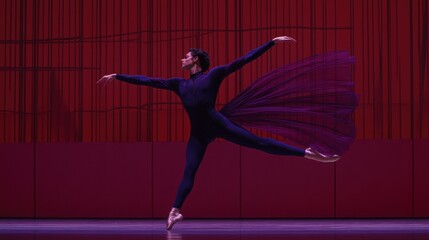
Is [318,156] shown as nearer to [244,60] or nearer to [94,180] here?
[244,60]

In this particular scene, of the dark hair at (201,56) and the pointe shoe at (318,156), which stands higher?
the dark hair at (201,56)

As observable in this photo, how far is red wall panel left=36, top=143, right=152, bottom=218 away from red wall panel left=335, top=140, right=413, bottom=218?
203 centimetres

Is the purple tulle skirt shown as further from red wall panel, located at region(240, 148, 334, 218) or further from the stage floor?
red wall panel, located at region(240, 148, 334, 218)

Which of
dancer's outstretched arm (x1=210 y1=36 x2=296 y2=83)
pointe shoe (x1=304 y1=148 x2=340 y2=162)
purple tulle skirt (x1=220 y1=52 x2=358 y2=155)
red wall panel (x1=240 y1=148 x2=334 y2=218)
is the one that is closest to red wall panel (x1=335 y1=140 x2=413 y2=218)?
red wall panel (x1=240 y1=148 x2=334 y2=218)

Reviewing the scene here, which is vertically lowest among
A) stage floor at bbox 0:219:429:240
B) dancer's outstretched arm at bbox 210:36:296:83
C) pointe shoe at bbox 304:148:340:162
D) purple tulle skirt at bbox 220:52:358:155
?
stage floor at bbox 0:219:429:240

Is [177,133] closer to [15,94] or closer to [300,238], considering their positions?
[15,94]

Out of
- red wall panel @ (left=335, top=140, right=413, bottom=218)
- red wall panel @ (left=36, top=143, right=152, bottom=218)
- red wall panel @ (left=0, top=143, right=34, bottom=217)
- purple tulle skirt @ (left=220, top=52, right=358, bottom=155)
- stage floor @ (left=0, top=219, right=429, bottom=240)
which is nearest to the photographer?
stage floor @ (left=0, top=219, right=429, bottom=240)

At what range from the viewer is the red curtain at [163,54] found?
266 inches

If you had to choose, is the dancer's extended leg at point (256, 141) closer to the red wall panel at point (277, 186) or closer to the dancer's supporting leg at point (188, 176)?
the dancer's supporting leg at point (188, 176)

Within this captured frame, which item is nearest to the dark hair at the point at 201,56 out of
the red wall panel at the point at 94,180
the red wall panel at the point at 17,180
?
the red wall panel at the point at 94,180

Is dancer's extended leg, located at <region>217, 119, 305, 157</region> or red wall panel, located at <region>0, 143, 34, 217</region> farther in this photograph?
red wall panel, located at <region>0, 143, 34, 217</region>

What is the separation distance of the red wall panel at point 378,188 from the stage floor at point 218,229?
221 mm

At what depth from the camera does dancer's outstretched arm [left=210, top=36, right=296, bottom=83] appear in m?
4.79

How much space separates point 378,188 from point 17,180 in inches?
152
